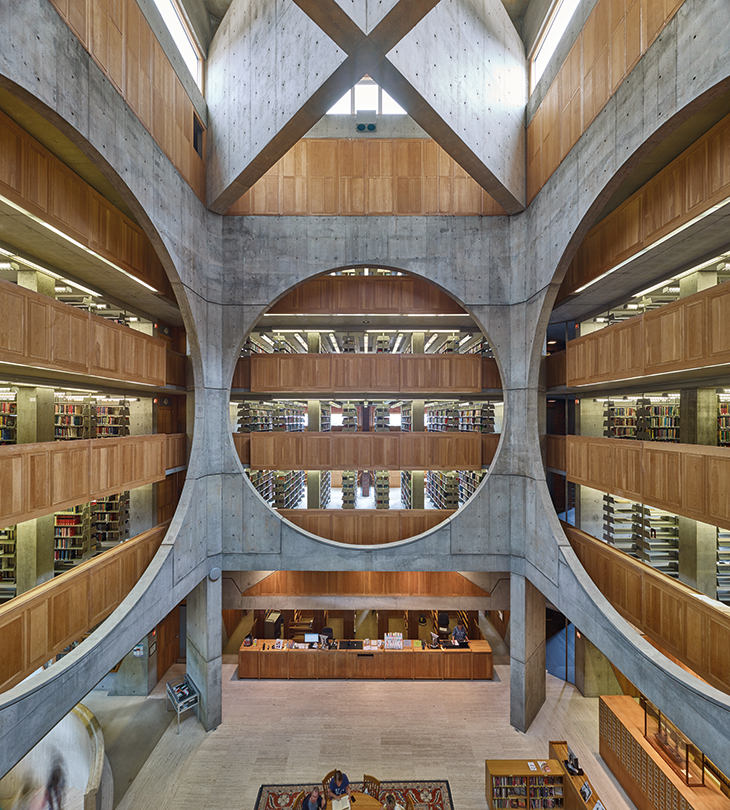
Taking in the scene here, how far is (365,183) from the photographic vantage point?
1002cm

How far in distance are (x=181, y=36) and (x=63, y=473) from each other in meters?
9.26

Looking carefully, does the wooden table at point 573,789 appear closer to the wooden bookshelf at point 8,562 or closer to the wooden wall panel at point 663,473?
the wooden wall panel at point 663,473

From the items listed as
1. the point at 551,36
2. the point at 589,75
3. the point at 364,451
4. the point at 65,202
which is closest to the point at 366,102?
the point at 551,36

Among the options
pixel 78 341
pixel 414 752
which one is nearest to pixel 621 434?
pixel 414 752

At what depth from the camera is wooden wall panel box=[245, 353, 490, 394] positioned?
35.8 ft

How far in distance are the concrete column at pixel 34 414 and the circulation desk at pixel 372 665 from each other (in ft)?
24.8

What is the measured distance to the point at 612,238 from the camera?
7344 millimetres

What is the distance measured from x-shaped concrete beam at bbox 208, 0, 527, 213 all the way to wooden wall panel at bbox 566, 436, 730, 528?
18.8ft

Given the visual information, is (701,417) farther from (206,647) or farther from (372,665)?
(206,647)

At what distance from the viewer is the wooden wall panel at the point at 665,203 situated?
523 centimetres

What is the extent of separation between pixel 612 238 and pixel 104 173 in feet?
27.5

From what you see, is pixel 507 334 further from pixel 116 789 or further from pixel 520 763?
pixel 116 789

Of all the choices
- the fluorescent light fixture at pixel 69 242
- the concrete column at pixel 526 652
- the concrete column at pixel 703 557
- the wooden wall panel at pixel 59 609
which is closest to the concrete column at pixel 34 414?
the fluorescent light fixture at pixel 69 242

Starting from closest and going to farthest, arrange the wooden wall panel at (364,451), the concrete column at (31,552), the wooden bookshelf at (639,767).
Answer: the wooden bookshelf at (639,767) → the concrete column at (31,552) → the wooden wall panel at (364,451)
